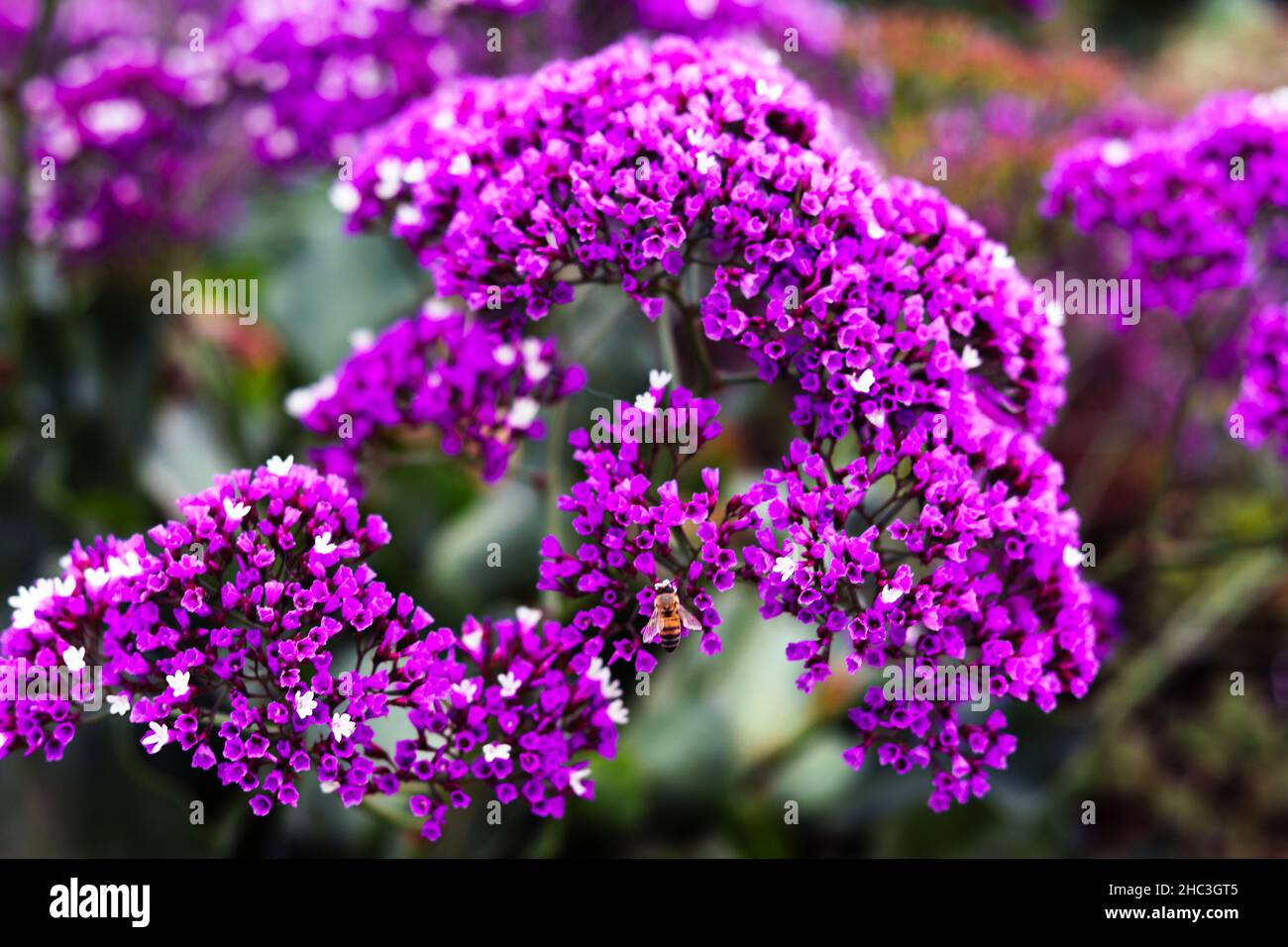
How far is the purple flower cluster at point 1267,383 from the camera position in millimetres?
1637

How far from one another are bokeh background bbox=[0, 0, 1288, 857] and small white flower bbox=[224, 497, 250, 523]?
0.47 metres

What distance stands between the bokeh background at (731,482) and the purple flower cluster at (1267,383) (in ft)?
0.96

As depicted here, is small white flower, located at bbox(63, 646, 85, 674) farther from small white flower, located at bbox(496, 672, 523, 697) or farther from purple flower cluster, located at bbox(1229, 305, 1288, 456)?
purple flower cluster, located at bbox(1229, 305, 1288, 456)

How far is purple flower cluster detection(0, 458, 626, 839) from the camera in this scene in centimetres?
117

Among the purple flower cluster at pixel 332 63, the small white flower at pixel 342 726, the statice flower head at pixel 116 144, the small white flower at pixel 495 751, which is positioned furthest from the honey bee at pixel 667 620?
the statice flower head at pixel 116 144

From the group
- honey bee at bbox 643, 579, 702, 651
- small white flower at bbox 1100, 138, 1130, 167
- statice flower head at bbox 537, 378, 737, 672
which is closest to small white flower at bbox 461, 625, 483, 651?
statice flower head at bbox 537, 378, 737, 672

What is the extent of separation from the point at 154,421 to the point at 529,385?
1707 mm

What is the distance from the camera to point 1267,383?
65.5 inches

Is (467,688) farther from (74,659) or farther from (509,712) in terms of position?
(74,659)

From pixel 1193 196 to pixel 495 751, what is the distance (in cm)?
137

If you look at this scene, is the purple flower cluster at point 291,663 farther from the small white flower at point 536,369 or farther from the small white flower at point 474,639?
the small white flower at point 536,369

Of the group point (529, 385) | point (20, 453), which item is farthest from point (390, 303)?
point (529, 385)

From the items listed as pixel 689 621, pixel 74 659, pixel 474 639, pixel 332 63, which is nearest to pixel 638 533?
pixel 689 621
